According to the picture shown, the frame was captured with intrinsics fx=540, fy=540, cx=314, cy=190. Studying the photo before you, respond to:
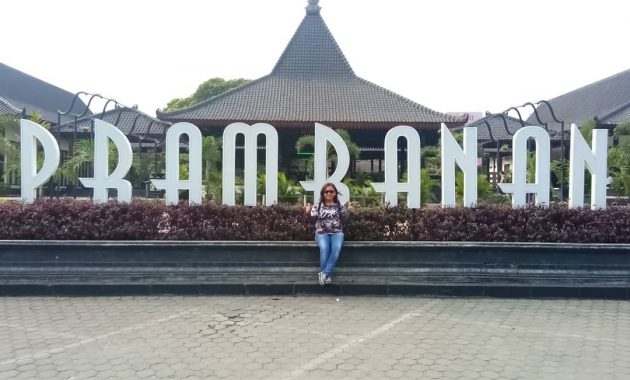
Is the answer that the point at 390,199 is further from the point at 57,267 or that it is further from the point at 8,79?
the point at 8,79

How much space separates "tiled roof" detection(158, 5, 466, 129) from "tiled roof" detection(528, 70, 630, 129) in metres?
11.2

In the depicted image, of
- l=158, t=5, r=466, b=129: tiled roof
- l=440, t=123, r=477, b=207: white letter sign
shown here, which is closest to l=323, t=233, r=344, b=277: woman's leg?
l=440, t=123, r=477, b=207: white letter sign

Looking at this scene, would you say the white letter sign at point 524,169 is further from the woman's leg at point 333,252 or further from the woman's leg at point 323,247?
the woman's leg at point 323,247

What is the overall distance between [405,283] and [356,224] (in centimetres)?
95

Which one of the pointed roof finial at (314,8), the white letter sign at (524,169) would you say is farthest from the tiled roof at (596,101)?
the white letter sign at (524,169)

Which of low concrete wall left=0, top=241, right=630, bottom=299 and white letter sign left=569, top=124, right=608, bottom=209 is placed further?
white letter sign left=569, top=124, right=608, bottom=209

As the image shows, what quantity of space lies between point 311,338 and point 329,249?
1677 mm

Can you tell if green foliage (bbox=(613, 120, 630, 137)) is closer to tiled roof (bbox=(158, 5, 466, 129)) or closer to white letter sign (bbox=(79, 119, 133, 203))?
tiled roof (bbox=(158, 5, 466, 129))

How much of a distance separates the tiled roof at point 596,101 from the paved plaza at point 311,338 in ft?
75.5

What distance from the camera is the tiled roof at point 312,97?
61.6 ft

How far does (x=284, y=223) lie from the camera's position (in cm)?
658

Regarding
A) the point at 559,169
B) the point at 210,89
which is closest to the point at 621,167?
the point at 559,169

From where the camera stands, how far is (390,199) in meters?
6.99

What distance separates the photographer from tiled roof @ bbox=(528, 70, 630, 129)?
27.1 m
